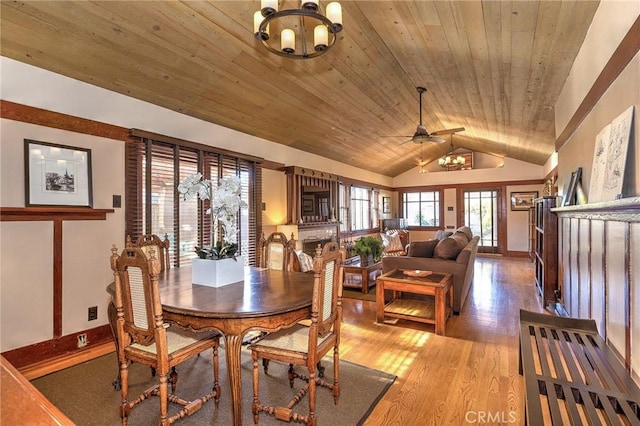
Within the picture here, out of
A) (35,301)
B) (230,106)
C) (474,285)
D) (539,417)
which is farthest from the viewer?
(474,285)

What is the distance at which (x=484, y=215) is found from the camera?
9.67 meters

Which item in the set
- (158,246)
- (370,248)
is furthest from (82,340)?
(370,248)

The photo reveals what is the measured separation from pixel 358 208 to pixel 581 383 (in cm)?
739

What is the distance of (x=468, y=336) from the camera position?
3.40 meters

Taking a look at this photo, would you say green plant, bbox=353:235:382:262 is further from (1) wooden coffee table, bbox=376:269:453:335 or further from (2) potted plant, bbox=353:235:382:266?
(1) wooden coffee table, bbox=376:269:453:335

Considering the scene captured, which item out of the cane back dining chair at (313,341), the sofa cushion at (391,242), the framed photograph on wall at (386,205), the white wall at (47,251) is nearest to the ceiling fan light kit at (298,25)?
the cane back dining chair at (313,341)

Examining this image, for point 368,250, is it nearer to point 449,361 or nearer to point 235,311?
point 449,361

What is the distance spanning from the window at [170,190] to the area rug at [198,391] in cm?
138

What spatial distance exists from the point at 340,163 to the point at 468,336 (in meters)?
5.09

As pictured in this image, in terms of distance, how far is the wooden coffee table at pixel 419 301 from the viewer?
346 cm

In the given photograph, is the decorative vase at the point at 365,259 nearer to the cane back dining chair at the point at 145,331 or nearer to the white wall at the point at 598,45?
the white wall at the point at 598,45

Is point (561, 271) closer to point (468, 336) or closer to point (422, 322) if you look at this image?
point (468, 336)

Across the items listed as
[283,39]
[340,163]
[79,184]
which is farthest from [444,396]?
[340,163]

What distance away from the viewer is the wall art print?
5.55 ft
